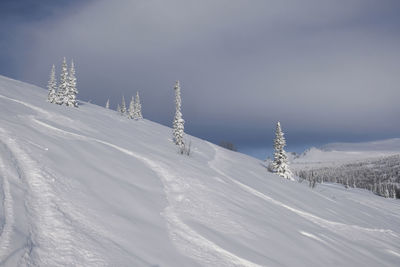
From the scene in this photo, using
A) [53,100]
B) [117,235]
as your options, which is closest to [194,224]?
[117,235]

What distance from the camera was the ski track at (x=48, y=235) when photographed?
3.54 metres

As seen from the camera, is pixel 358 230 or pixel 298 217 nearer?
pixel 298 217

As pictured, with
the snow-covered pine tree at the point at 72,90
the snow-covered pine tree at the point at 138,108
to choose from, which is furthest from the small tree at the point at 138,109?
the snow-covered pine tree at the point at 72,90

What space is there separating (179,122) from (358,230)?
2364 cm

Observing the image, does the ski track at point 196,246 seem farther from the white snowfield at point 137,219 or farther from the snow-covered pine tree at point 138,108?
the snow-covered pine tree at point 138,108

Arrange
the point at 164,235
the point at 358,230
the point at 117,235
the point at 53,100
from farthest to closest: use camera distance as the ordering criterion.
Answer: the point at 53,100 < the point at 358,230 < the point at 164,235 < the point at 117,235

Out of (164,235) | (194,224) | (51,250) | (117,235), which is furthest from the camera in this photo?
(194,224)

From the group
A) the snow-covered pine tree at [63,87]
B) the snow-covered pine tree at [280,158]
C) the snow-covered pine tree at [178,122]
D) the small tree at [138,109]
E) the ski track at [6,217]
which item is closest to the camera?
the ski track at [6,217]

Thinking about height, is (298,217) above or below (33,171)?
below

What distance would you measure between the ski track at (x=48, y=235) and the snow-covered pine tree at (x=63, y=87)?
124 ft

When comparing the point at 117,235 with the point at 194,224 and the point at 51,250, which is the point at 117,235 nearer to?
the point at 51,250

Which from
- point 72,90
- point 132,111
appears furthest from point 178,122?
point 132,111

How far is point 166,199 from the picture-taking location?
7434 mm

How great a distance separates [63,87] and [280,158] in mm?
37042
